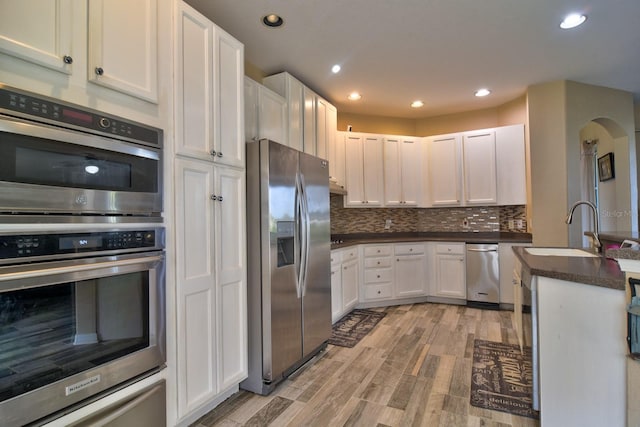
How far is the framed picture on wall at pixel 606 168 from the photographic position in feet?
14.7

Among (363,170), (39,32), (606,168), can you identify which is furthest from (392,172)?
(39,32)

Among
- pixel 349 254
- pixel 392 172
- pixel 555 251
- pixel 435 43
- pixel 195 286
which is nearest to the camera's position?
pixel 195 286

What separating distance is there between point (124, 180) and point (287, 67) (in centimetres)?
231

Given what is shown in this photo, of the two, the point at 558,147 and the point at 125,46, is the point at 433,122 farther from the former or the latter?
the point at 125,46

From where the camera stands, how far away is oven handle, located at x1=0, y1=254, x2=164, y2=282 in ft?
3.51

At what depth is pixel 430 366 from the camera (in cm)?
262

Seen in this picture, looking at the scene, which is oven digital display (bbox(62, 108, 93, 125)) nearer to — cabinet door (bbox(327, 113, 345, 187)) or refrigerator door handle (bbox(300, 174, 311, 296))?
refrigerator door handle (bbox(300, 174, 311, 296))

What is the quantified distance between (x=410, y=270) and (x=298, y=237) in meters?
2.42

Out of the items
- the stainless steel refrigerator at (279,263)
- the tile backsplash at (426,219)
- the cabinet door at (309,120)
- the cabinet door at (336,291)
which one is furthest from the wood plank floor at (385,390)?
the cabinet door at (309,120)

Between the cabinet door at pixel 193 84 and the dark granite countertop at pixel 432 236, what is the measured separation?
213 cm

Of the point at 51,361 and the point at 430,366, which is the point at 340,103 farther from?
the point at 51,361

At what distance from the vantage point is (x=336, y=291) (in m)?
3.61

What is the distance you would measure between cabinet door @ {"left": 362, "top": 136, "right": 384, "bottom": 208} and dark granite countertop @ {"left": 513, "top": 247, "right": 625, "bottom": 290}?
2.63 m

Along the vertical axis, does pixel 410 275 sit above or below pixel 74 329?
below
